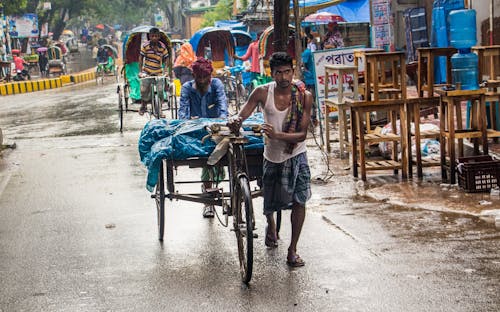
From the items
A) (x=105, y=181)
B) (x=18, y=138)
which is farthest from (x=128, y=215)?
(x=18, y=138)

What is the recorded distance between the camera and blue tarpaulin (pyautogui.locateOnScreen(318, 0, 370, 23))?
2399 cm

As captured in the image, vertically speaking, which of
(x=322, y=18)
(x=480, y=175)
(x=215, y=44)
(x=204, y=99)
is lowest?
(x=480, y=175)

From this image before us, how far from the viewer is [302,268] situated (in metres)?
6.55

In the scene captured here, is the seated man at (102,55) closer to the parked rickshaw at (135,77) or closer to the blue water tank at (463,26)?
the parked rickshaw at (135,77)

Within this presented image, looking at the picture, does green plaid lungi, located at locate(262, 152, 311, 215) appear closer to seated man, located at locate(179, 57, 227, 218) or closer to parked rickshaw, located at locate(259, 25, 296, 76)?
seated man, located at locate(179, 57, 227, 218)

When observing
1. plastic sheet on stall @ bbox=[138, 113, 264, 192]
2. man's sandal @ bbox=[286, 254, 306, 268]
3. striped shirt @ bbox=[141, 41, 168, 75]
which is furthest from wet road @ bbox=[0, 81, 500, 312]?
striped shirt @ bbox=[141, 41, 168, 75]

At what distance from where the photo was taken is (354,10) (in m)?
24.4

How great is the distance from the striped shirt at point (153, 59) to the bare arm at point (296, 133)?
11.1 m

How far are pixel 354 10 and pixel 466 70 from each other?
48.9 ft

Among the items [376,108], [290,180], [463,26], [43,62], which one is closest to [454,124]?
[376,108]

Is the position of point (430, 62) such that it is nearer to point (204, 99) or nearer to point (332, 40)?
point (204, 99)

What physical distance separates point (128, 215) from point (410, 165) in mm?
3476

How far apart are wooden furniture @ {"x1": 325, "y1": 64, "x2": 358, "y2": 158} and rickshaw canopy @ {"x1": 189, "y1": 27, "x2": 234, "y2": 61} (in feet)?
40.0

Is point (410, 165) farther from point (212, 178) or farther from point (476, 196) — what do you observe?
point (212, 178)
